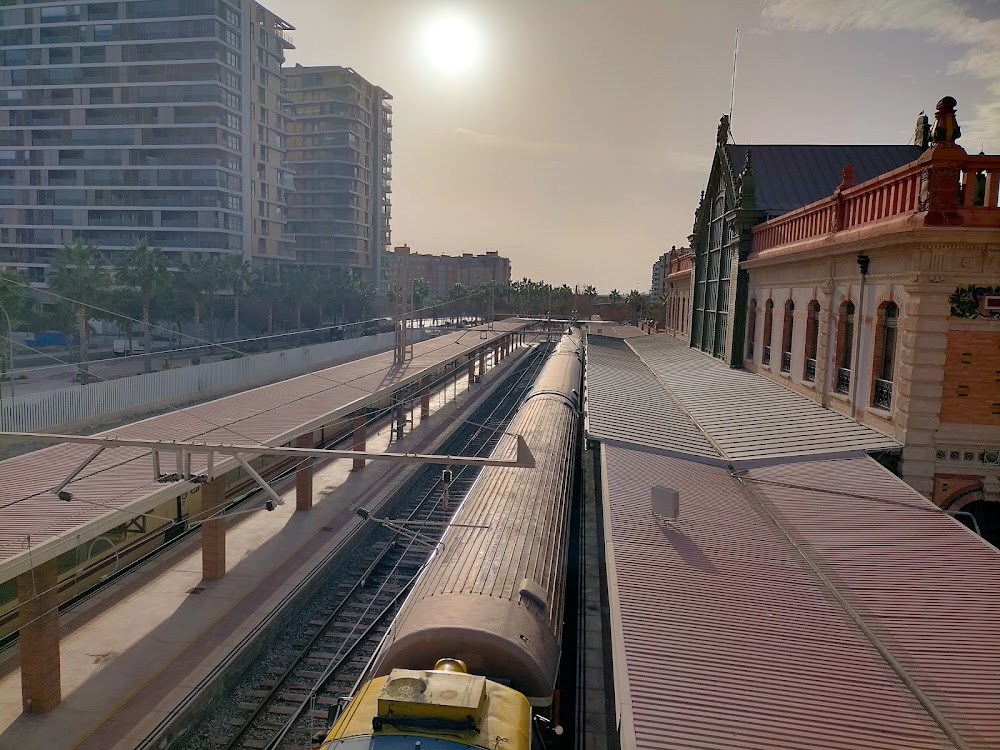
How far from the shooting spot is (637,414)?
2116 cm

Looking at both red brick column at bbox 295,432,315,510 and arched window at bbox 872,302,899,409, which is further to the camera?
red brick column at bbox 295,432,315,510

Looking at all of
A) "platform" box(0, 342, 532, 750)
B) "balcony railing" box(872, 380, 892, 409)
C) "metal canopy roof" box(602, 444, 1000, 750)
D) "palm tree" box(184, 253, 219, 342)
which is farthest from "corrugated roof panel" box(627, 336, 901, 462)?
"palm tree" box(184, 253, 219, 342)

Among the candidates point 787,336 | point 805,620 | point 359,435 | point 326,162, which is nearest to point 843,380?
point 787,336

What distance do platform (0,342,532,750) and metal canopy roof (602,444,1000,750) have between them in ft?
32.3

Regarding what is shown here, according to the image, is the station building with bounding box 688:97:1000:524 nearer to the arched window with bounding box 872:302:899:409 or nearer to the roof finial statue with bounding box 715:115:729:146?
the arched window with bounding box 872:302:899:409

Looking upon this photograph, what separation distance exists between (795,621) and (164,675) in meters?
12.8

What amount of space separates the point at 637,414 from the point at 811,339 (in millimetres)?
5458

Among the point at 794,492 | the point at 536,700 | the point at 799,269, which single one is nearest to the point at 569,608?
the point at 794,492

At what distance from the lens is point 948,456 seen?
559 inches

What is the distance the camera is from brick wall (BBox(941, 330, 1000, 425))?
45.0ft

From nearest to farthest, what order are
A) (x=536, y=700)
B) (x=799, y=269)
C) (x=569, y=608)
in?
1. (x=536, y=700)
2. (x=569, y=608)
3. (x=799, y=269)

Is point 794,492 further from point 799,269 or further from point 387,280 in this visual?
point 387,280

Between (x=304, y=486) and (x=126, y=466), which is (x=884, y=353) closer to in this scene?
(x=126, y=466)

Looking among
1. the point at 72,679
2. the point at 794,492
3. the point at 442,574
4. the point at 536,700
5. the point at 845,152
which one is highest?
the point at 845,152
